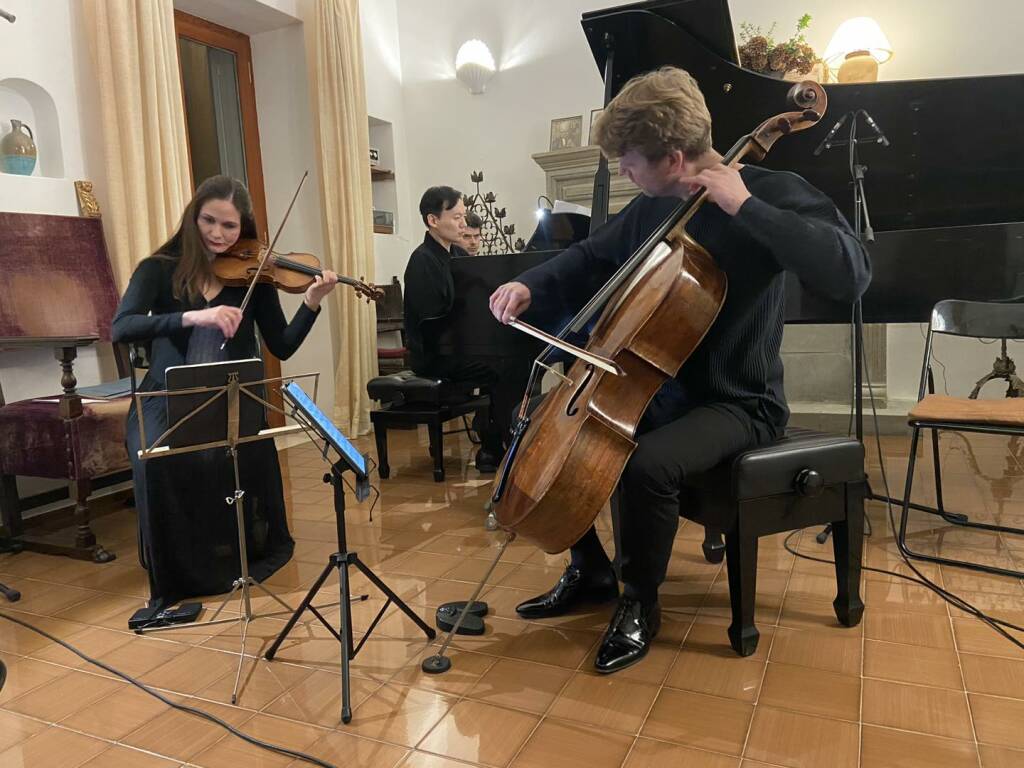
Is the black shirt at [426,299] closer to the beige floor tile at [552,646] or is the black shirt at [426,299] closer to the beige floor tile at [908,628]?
the beige floor tile at [552,646]

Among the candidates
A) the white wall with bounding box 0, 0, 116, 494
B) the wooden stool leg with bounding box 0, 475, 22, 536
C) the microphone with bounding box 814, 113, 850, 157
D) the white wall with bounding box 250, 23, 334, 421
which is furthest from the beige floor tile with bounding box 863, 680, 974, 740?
the white wall with bounding box 250, 23, 334, 421

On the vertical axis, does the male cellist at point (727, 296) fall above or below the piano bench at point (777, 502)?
above

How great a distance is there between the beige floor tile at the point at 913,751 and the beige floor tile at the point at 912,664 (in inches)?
8.3

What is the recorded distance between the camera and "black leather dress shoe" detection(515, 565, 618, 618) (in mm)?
1925

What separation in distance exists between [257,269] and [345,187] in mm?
2400

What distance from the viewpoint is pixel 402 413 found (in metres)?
3.42

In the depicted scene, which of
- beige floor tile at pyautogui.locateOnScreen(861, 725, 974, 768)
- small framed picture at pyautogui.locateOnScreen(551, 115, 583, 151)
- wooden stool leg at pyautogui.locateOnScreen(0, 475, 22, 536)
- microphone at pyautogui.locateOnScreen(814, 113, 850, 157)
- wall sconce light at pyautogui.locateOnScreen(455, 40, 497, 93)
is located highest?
wall sconce light at pyautogui.locateOnScreen(455, 40, 497, 93)

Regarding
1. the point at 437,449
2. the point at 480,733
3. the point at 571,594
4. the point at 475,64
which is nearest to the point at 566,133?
the point at 475,64

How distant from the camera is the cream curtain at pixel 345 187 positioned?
4410 mm

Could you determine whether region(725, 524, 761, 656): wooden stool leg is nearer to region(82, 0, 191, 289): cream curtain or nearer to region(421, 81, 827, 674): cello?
region(421, 81, 827, 674): cello

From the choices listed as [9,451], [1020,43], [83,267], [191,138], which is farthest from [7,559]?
[1020,43]

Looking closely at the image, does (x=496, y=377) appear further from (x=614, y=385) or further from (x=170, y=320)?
(x=614, y=385)

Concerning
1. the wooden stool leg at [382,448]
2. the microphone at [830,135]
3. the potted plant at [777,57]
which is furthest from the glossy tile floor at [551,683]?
the potted plant at [777,57]

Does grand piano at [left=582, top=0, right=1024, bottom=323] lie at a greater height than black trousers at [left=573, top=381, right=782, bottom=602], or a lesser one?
greater
